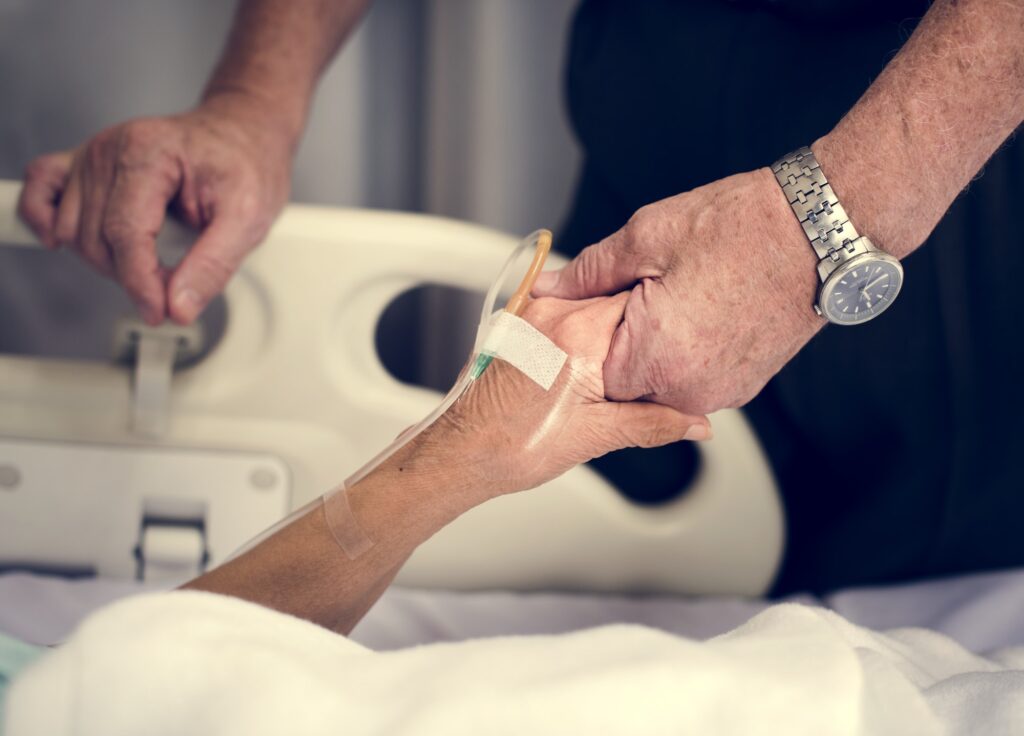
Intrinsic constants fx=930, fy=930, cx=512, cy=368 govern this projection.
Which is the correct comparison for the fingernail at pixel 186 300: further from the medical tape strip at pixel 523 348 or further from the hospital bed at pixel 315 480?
the medical tape strip at pixel 523 348

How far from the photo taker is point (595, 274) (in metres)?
0.78

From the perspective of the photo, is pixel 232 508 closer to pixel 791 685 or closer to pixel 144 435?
pixel 144 435

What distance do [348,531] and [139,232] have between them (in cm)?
37

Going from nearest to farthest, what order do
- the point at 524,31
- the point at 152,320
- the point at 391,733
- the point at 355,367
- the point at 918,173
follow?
the point at 391,733, the point at 918,173, the point at 152,320, the point at 355,367, the point at 524,31

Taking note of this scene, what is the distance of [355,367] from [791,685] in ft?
1.98

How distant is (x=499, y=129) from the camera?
59.2 inches

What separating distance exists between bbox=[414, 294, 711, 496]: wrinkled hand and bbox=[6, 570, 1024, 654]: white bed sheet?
28 cm

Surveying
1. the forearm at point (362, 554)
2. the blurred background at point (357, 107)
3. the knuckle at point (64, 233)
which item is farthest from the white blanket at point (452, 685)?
the blurred background at point (357, 107)

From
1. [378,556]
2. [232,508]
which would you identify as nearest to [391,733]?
[378,556]

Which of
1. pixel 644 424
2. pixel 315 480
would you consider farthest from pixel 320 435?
pixel 644 424

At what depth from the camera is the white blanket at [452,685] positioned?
0.51 metres

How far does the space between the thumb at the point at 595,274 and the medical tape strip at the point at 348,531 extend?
0.24 meters

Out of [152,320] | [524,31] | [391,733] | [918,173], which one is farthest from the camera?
[524,31]

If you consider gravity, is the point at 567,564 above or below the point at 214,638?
below
